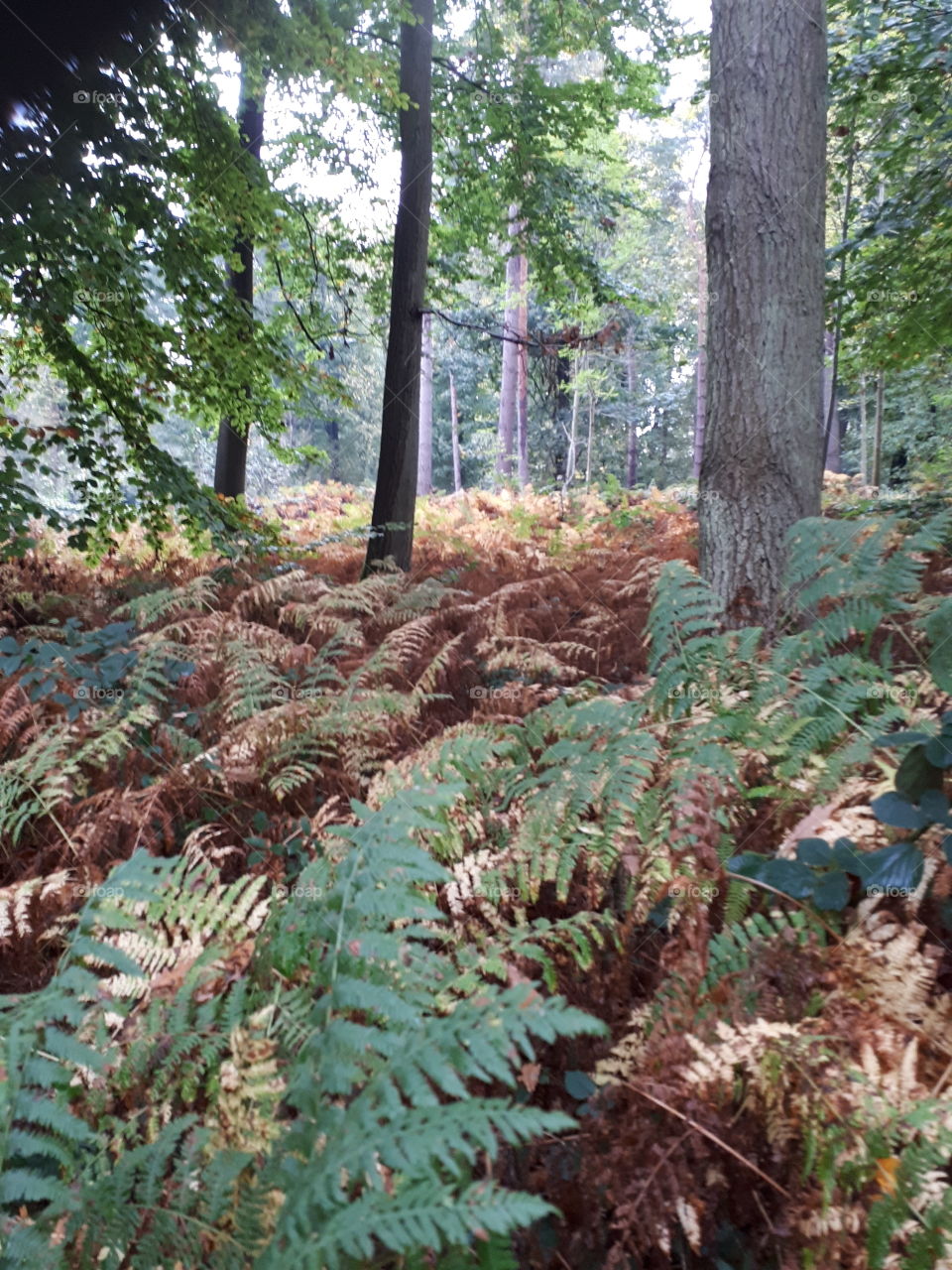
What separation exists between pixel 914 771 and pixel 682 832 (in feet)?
1.85

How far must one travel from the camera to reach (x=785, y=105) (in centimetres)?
375

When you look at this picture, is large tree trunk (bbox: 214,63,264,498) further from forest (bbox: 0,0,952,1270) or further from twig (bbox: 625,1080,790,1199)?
twig (bbox: 625,1080,790,1199)

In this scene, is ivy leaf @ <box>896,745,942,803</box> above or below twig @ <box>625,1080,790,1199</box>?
above

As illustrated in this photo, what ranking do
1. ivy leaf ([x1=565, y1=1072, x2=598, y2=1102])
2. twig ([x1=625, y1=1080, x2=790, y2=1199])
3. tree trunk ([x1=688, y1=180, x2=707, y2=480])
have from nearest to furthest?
1. twig ([x1=625, y1=1080, x2=790, y2=1199])
2. ivy leaf ([x1=565, y1=1072, x2=598, y2=1102])
3. tree trunk ([x1=688, y1=180, x2=707, y2=480])

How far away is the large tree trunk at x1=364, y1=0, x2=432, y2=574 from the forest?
5cm

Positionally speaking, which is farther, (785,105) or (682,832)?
(785,105)

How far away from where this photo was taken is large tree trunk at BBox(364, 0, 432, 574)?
21.3 feet

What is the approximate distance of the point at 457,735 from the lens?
8.75 feet

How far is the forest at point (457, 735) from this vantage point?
116 cm

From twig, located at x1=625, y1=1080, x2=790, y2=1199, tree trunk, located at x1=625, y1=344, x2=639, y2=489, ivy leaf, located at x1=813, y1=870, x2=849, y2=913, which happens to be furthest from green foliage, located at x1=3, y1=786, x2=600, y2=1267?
tree trunk, located at x1=625, y1=344, x2=639, y2=489

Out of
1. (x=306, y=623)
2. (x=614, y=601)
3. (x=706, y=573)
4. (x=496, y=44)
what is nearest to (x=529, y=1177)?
(x=706, y=573)

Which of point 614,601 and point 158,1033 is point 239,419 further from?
point 158,1033

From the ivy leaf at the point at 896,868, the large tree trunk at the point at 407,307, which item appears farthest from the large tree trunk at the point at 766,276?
the large tree trunk at the point at 407,307

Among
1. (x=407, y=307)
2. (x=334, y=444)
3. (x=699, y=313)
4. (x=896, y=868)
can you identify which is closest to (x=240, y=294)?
(x=407, y=307)
